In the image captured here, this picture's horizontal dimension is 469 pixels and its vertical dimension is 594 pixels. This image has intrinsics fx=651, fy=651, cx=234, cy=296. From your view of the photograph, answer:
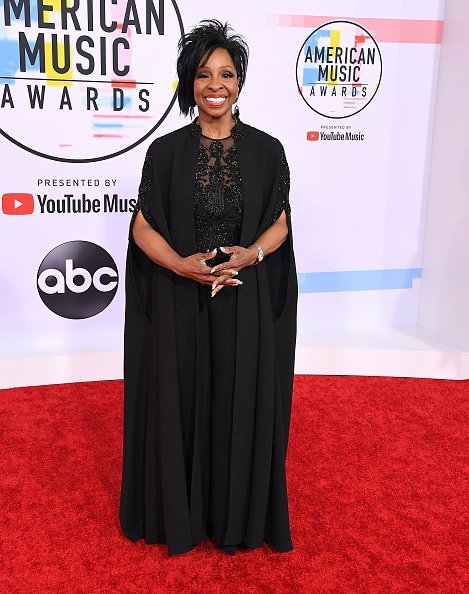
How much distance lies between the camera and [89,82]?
4293 millimetres

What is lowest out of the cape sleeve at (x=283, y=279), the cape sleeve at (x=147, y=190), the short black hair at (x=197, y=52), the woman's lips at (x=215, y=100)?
the cape sleeve at (x=283, y=279)

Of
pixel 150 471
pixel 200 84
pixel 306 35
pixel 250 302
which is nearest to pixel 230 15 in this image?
pixel 306 35

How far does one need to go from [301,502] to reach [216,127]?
5.67 feet

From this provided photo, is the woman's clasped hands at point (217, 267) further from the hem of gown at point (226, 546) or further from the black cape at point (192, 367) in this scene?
the hem of gown at point (226, 546)

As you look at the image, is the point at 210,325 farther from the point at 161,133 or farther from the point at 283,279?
the point at 161,133

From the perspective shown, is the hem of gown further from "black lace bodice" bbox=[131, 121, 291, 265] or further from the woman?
"black lace bodice" bbox=[131, 121, 291, 265]

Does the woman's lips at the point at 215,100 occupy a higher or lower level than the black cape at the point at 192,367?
higher

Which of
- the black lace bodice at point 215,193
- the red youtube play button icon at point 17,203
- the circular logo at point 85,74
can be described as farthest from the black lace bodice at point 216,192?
the red youtube play button icon at point 17,203

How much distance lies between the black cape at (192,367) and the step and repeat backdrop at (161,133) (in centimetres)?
202

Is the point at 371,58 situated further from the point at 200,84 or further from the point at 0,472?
the point at 0,472

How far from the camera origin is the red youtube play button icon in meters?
4.34

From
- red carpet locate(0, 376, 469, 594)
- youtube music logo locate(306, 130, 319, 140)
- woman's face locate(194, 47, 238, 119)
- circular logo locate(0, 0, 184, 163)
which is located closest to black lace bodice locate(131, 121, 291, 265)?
woman's face locate(194, 47, 238, 119)

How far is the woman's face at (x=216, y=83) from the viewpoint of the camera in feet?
7.32

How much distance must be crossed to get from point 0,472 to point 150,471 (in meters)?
1.09
